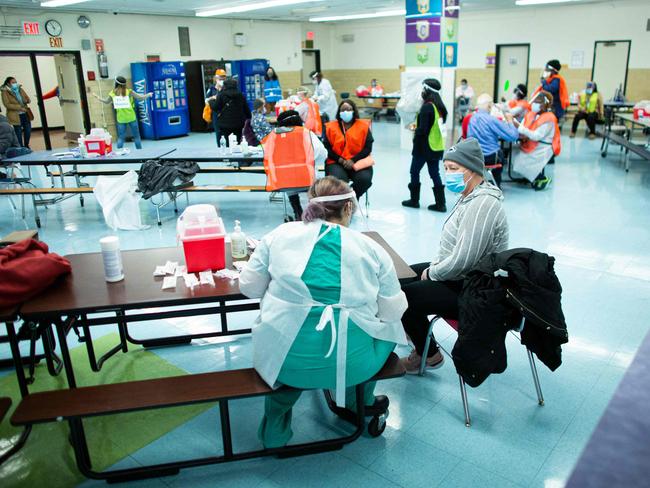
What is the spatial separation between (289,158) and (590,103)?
9.06m

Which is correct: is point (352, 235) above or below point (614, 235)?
above

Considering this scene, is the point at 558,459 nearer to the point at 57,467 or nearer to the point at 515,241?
the point at 57,467

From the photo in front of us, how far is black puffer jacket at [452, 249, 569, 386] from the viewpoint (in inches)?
96.9

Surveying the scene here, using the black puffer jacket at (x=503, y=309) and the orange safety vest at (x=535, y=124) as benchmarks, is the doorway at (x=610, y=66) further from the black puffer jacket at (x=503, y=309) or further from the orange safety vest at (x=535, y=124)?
the black puffer jacket at (x=503, y=309)

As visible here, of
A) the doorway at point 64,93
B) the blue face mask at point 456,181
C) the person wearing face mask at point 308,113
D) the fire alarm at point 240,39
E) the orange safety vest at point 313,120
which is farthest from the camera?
the fire alarm at point 240,39

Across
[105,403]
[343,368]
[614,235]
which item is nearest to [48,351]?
[105,403]

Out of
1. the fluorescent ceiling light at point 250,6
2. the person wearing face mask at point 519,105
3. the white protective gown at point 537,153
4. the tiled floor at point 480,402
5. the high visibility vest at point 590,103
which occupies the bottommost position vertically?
the tiled floor at point 480,402

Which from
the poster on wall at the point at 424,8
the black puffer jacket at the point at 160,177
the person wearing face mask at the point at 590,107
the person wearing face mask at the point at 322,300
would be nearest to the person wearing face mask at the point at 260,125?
the black puffer jacket at the point at 160,177

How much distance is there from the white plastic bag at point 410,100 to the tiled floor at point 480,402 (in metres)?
3.08

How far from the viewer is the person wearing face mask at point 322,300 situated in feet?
7.29

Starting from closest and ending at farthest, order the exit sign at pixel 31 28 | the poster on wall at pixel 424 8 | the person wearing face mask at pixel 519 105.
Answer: the person wearing face mask at pixel 519 105 → the poster on wall at pixel 424 8 → the exit sign at pixel 31 28

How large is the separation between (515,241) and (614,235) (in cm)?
106

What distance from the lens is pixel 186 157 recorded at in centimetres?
640

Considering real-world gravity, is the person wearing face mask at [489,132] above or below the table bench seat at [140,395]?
above
